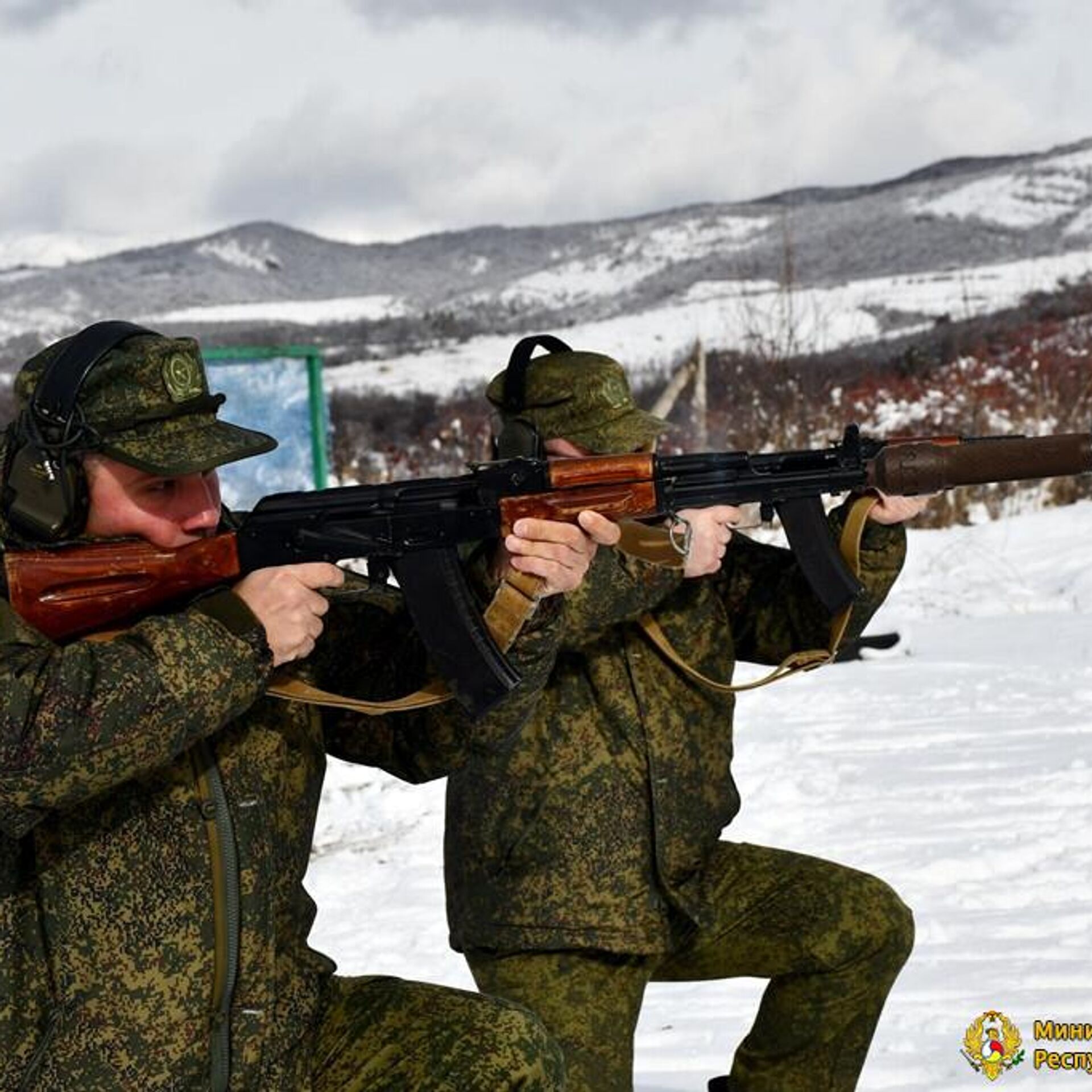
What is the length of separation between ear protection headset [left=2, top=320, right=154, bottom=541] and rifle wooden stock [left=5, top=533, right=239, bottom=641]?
0.05 metres

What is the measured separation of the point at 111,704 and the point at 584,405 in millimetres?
1713

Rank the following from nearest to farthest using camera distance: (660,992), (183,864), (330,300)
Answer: (183,864) < (660,992) < (330,300)

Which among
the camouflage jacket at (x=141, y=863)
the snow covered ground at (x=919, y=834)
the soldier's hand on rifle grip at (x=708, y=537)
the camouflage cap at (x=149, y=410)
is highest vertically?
the camouflage cap at (x=149, y=410)

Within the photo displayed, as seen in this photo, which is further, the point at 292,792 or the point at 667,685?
the point at 667,685

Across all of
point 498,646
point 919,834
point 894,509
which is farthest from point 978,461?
point 919,834

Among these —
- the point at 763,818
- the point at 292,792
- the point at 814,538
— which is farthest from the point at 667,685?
the point at 763,818

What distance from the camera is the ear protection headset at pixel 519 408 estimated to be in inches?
144

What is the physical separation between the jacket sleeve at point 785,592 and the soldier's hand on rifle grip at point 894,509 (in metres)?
0.03

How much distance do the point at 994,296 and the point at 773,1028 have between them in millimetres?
35200

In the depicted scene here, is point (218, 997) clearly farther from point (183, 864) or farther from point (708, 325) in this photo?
point (708, 325)

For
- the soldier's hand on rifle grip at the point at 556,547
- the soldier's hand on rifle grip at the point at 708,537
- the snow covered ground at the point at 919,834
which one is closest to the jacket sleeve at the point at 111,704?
the soldier's hand on rifle grip at the point at 556,547

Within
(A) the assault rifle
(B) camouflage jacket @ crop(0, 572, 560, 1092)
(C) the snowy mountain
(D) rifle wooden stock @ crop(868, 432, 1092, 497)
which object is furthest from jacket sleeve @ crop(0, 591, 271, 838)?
(C) the snowy mountain

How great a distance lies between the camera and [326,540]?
2.62 metres

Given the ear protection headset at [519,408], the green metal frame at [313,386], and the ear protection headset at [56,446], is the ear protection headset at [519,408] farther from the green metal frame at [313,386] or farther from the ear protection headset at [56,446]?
the green metal frame at [313,386]
